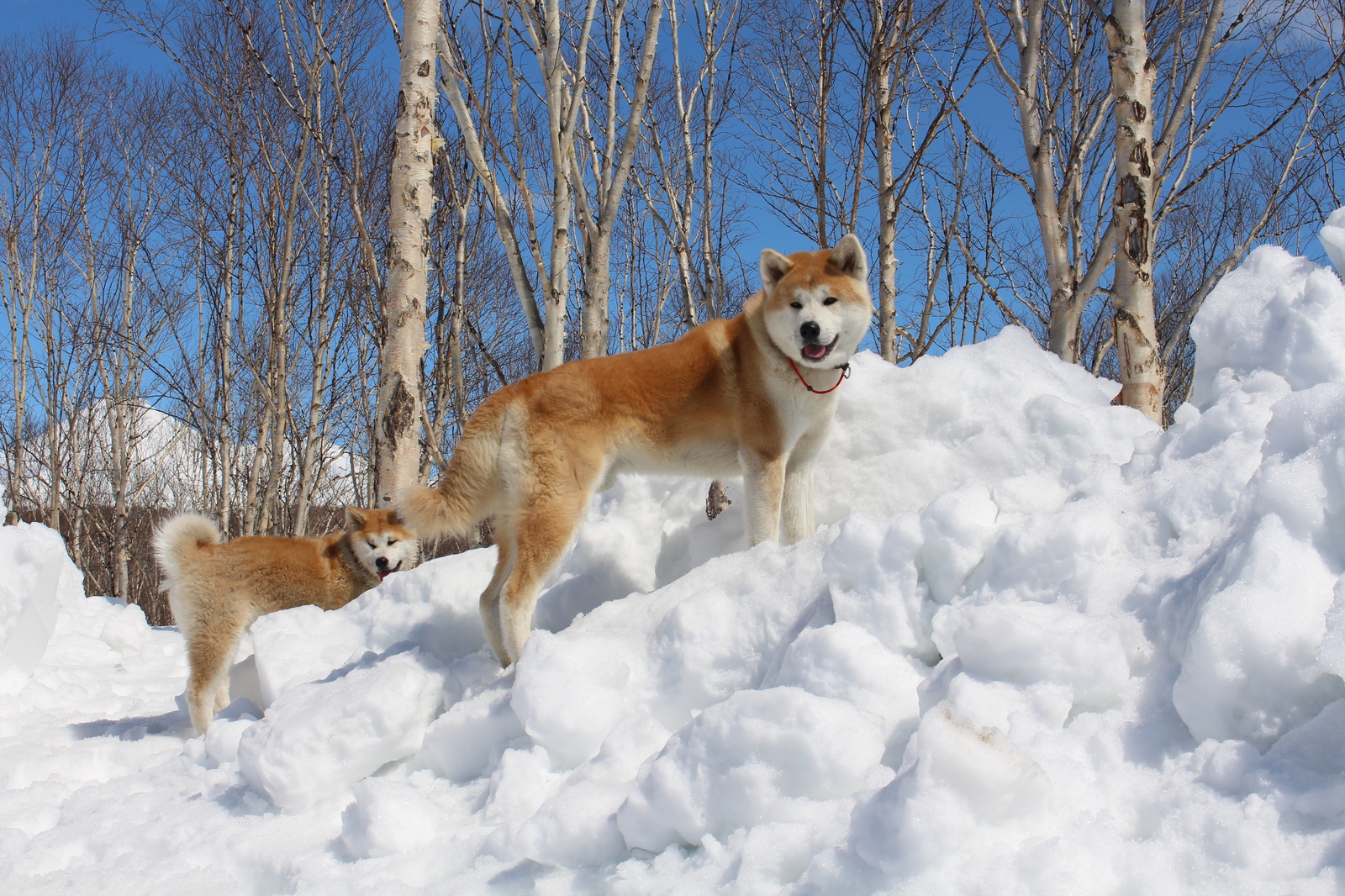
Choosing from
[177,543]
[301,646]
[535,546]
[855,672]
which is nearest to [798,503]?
[535,546]

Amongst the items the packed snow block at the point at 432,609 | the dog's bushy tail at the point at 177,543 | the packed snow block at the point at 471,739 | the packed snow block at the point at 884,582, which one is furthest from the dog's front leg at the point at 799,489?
the dog's bushy tail at the point at 177,543

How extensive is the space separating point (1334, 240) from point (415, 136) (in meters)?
5.24

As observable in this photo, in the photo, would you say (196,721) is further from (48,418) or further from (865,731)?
(48,418)

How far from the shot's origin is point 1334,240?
284cm

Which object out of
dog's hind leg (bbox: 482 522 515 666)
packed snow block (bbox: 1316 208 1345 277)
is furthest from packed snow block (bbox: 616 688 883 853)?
packed snow block (bbox: 1316 208 1345 277)

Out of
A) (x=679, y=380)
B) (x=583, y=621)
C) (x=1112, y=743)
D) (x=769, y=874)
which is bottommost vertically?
(x=769, y=874)

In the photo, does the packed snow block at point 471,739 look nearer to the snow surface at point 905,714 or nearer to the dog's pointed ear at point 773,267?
the snow surface at point 905,714

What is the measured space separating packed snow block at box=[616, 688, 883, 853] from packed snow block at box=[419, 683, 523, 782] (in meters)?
0.82

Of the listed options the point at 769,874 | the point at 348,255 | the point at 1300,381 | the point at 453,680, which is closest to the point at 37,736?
the point at 453,680

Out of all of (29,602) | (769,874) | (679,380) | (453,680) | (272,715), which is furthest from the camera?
(29,602)

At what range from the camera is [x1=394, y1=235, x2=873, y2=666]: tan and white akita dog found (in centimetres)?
364

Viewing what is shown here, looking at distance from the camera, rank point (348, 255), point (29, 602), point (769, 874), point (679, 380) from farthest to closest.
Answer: point (348, 255), point (29, 602), point (679, 380), point (769, 874)

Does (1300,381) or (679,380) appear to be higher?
(679,380)

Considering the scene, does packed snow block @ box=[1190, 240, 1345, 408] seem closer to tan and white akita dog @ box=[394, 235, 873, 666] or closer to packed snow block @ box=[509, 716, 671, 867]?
tan and white akita dog @ box=[394, 235, 873, 666]
